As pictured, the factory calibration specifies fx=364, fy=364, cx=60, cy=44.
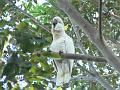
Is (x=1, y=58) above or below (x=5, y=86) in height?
above

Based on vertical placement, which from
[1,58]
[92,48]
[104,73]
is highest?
[1,58]

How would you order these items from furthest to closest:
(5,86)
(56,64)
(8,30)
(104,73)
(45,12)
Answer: (104,73) → (45,12) → (56,64) → (8,30) → (5,86)

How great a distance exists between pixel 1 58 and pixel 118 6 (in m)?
4.13

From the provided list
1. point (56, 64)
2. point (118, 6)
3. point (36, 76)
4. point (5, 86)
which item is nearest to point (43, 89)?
point (36, 76)

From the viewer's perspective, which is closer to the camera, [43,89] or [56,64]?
[43,89]

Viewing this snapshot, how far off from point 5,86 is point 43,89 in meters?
0.28

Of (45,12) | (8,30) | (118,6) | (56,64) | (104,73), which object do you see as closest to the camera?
(8,30)

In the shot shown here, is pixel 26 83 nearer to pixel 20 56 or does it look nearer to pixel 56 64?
pixel 20 56

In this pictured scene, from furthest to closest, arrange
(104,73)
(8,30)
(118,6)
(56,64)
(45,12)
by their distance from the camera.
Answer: (104,73) < (45,12) < (118,6) < (56,64) < (8,30)

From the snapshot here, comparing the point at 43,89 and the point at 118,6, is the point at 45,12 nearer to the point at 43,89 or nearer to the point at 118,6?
the point at 118,6

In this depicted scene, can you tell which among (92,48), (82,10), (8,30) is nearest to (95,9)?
(82,10)

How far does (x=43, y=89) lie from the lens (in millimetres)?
2557

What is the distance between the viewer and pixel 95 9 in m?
6.71

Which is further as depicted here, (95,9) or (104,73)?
(104,73)
